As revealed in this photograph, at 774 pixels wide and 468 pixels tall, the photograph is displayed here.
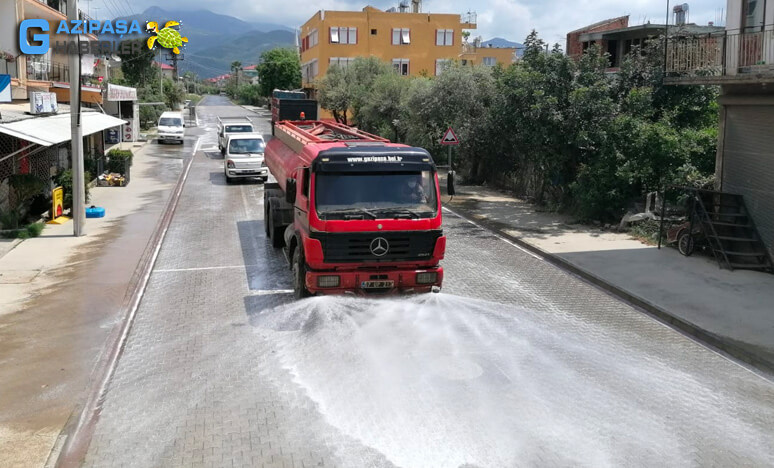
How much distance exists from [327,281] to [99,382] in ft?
11.7

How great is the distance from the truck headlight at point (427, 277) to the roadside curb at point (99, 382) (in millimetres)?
4449

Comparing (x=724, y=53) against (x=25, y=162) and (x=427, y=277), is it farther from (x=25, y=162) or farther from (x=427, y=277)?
(x=25, y=162)

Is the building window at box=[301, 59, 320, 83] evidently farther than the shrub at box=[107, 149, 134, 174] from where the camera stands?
Yes

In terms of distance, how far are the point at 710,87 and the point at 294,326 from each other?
1548 cm

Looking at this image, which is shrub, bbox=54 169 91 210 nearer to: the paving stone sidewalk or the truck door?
the truck door

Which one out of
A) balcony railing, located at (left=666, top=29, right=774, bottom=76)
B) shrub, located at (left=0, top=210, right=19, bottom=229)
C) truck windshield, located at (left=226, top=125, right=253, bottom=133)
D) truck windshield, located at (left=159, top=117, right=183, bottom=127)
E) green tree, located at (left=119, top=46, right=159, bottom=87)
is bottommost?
shrub, located at (left=0, top=210, right=19, bottom=229)

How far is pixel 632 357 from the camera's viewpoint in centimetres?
972

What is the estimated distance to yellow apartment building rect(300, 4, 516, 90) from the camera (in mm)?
62750

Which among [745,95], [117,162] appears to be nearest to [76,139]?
[117,162]

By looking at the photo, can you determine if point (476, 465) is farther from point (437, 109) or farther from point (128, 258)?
point (437, 109)

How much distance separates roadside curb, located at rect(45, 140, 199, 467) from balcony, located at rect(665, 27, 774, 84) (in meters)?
12.0

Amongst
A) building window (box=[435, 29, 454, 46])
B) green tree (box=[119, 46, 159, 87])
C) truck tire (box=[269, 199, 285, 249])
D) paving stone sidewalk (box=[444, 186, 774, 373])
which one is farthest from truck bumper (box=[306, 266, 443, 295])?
building window (box=[435, 29, 454, 46])

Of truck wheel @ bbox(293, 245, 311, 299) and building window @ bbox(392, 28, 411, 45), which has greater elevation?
building window @ bbox(392, 28, 411, 45)

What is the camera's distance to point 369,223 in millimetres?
10844
